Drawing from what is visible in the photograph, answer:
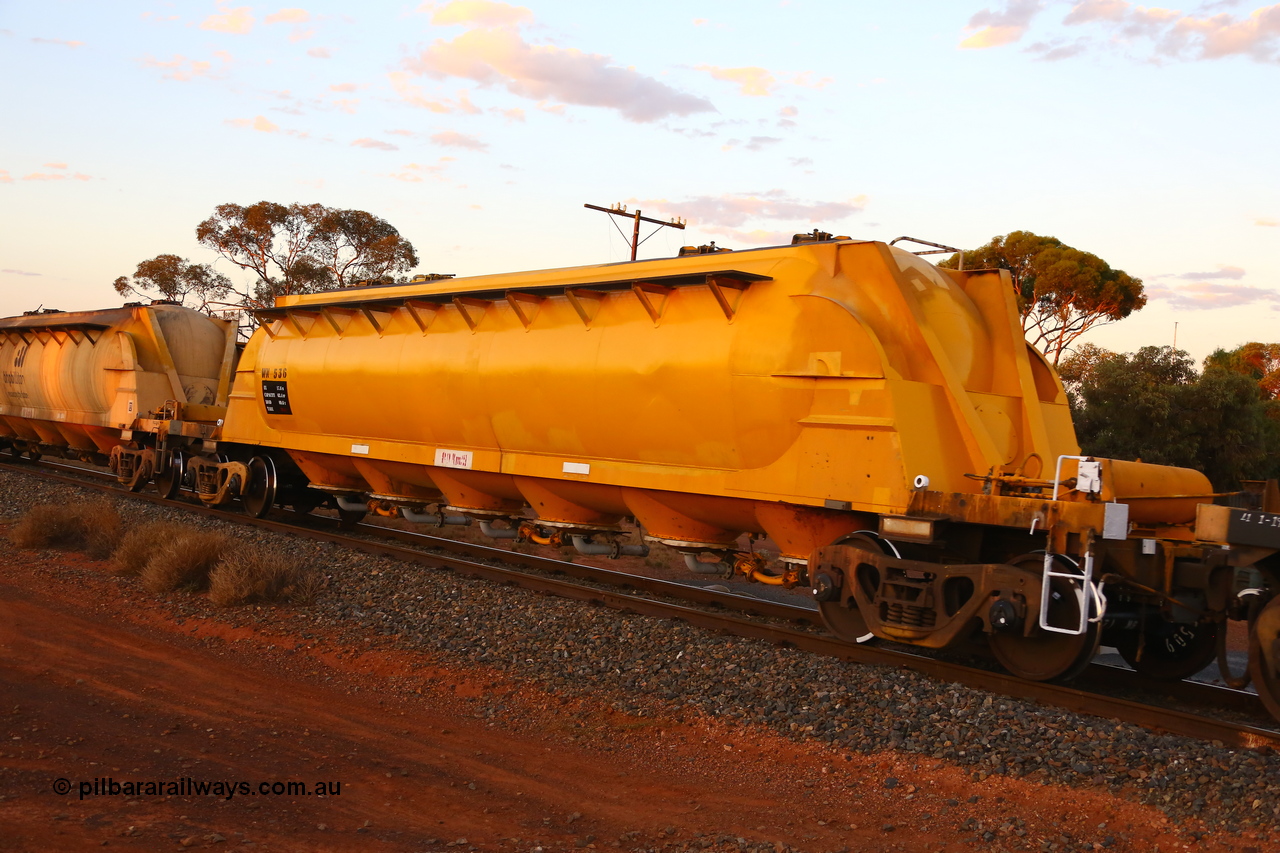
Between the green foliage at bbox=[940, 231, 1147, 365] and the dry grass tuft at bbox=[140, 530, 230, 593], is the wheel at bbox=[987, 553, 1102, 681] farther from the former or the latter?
the green foliage at bbox=[940, 231, 1147, 365]

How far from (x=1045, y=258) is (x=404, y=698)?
30975mm

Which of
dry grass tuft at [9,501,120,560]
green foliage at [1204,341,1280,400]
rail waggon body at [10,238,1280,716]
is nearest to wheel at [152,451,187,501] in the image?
dry grass tuft at [9,501,120,560]

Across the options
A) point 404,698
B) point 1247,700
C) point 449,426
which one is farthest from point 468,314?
point 1247,700

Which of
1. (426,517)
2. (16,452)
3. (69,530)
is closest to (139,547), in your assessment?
(69,530)

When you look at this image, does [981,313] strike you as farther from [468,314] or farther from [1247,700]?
[468,314]

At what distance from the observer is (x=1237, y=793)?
5395mm

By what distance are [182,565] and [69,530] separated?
12.0 feet

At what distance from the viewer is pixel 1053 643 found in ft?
23.5

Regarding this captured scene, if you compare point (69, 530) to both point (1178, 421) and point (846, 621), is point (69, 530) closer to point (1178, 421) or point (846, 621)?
point (846, 621)

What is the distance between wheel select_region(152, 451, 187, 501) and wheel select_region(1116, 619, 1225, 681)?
50.1 feet

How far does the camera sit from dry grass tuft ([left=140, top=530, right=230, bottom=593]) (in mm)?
10117

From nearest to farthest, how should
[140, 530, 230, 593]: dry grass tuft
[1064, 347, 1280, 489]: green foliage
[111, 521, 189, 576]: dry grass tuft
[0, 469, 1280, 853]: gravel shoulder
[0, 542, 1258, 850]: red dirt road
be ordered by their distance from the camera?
[0, 542, 1258, 850]: red dirt road
[0, 469, 1280, 853]: gravel shoulder
[140, 530, 230, 593]: dry grass tuft
[111, 521, 189, 576]: dry grass tuft
[1064, 347, 1280, 489]: green foliage

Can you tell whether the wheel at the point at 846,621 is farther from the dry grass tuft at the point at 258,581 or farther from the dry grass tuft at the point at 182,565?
the dry grass tuft at the point at 182,565

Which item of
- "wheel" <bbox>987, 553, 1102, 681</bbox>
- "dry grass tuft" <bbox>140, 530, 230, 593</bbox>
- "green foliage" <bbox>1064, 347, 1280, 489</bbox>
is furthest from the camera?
"green foliage" <bbox>1064, 347, 1280, 489</bbox>
